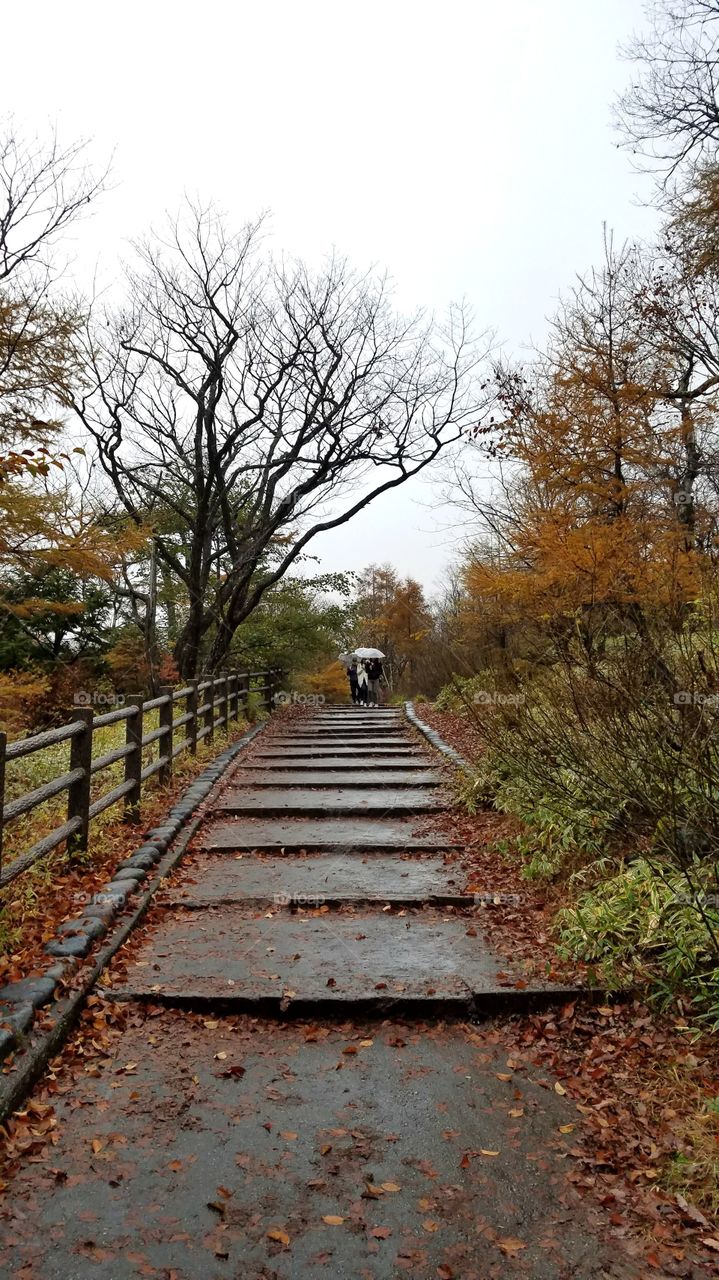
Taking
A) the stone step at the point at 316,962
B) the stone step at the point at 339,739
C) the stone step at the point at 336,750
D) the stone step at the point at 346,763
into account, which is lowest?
the stone step at the point at 316,962

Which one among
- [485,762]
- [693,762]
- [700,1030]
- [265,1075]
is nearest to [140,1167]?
[265,1075]

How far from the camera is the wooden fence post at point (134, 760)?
6.72m

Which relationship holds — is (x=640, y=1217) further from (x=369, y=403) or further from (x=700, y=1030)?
(x=369, y=403)

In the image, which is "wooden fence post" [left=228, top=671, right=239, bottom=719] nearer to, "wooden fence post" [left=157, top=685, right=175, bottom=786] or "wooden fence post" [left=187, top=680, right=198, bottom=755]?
"wooden fence post" [left=187, top=680, right=198, bottom=755]

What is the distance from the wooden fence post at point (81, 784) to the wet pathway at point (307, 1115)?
771 millimetres

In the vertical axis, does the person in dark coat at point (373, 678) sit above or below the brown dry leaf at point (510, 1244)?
above

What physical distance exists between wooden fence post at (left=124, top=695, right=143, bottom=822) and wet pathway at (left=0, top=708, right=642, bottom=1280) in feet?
4.61

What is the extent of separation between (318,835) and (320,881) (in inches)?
50.1

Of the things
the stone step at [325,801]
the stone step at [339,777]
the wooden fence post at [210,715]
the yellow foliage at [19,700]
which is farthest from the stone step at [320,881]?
the wooden fence post at [210,715]

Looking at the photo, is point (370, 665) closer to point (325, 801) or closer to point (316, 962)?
point (325, 801)

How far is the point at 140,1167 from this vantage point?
8.92 ft

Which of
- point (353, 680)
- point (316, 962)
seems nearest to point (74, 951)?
point (316, 962)

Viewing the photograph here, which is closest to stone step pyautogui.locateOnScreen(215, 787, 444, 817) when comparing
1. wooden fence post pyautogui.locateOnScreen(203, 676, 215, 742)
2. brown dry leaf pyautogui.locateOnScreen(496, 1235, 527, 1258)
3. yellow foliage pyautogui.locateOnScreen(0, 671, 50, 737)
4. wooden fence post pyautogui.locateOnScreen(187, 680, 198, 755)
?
wooden fence post pyautogui.locateOnScreen(187, 680, 198, 755)

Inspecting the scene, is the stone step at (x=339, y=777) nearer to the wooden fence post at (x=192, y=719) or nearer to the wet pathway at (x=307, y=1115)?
the wooden fence post at (x=192, y=719)
